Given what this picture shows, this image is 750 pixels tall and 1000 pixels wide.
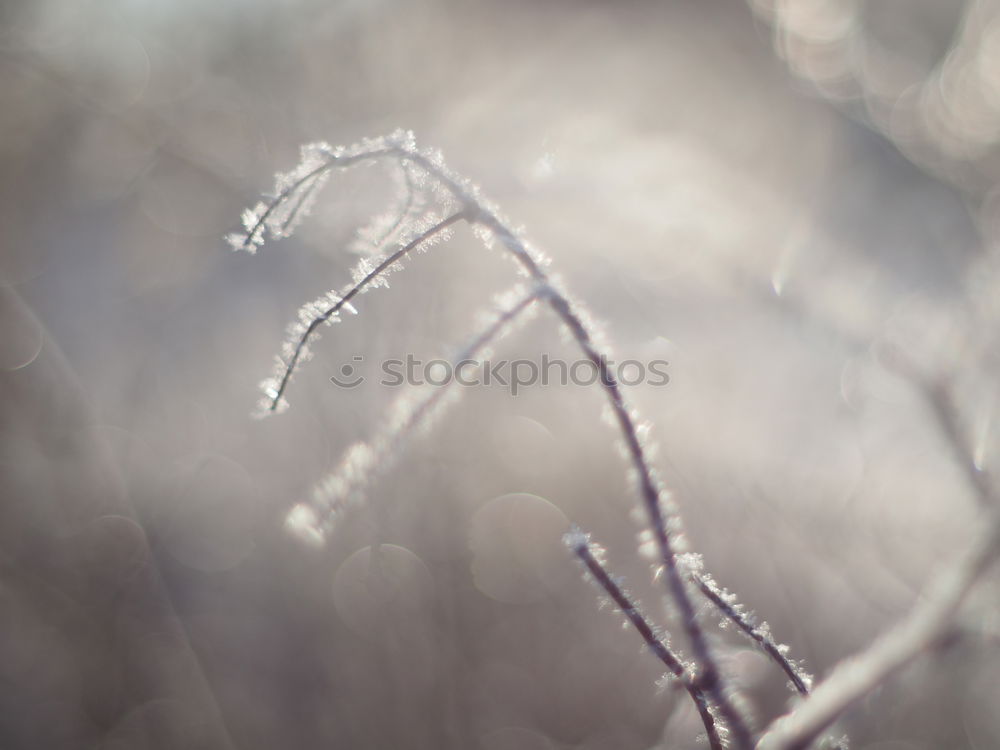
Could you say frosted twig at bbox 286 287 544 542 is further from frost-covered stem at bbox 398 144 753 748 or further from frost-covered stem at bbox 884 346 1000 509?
frost-covered stem at bbox 884 346 1000 509

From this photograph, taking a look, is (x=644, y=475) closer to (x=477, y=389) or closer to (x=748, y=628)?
(x=748, y=628)

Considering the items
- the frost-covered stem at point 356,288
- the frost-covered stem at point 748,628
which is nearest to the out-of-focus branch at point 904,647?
the frost-covered stem at point 748,628

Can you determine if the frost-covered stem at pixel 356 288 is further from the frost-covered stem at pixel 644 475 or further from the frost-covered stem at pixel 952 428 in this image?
the frost-covered stem at pixel 952 428

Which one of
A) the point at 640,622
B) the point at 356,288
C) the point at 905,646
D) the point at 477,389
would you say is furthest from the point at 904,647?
the point at 477,389

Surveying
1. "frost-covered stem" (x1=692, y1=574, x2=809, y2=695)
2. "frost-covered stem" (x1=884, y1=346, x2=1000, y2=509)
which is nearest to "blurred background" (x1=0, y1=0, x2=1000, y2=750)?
"frost-covered stem" (x1=884, y1=346, x2=1000, y2=509)

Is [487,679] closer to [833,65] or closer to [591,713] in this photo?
[591,713]

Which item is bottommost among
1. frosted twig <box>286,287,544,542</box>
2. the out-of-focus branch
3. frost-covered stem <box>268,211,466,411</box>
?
the out-of-focus branch

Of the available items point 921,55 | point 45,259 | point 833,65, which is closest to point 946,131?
point 921,55
